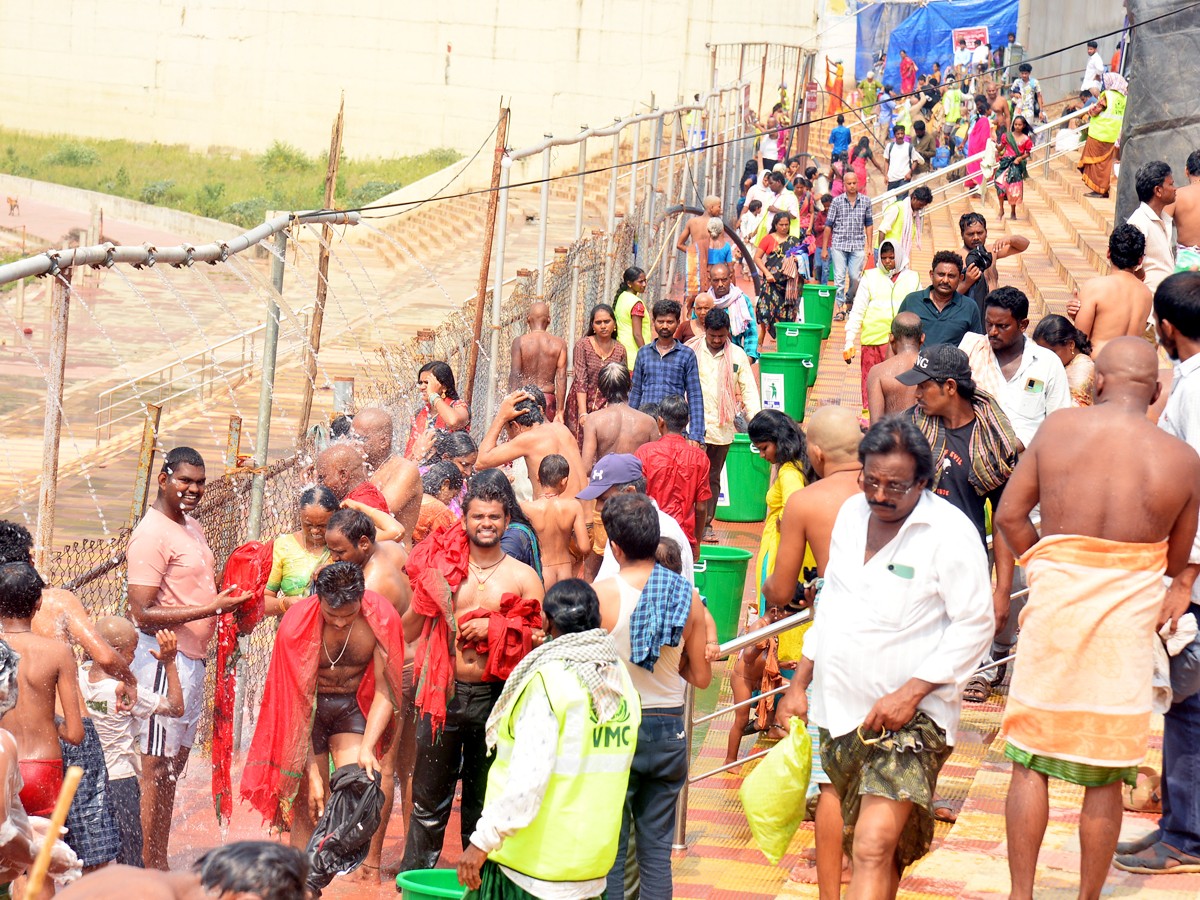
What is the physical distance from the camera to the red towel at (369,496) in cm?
752

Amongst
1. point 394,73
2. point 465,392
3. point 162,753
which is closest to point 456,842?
point 162,753

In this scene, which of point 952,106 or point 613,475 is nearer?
point 613,475

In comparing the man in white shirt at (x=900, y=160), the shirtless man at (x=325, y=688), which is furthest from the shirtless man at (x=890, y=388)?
the man in white shirt at (x=900, y=160)

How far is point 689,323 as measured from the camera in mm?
14141

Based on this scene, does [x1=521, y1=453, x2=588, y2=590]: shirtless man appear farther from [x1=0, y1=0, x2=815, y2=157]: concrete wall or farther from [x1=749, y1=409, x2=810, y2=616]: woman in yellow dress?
[x1=0, y1=0, x2=815, y2=157]: concrete wall

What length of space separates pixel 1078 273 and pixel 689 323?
6091mm

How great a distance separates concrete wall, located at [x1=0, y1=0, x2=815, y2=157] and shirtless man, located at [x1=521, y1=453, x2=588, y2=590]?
42.5 m

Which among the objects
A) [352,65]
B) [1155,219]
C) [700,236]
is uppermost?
[352,65]

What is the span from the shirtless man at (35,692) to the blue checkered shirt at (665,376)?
609 centimetres

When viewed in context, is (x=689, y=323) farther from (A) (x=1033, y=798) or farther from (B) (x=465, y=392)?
(A) (x=1033, y=798)

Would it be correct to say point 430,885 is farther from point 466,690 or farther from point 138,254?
point 138,254

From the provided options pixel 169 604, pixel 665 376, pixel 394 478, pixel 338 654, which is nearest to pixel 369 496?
pixel 394 478

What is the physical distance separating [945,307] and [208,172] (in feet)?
146

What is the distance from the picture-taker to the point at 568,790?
4684 mm
